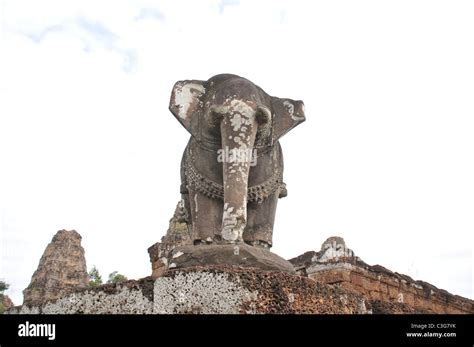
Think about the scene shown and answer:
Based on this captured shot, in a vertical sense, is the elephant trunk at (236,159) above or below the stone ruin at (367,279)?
above

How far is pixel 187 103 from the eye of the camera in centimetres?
483

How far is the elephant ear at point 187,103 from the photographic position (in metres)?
4.80

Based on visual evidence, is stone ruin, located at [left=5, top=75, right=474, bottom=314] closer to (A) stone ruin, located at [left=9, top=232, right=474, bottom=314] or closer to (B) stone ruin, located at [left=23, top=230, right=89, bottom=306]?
(A) stone ruin, located at [left=9, top=232, right=474, bottom=314]

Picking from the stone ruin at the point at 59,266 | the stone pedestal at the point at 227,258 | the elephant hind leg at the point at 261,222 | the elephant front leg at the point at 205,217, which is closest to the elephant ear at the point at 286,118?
the elephant hind leg at the point at 261,222

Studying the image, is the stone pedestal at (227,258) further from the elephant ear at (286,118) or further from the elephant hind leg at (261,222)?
the elephant ear at (286,118)

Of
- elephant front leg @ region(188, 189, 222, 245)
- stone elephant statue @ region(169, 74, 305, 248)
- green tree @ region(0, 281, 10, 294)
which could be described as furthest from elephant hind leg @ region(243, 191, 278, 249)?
green tree @ region(0, 281, 10, 294)

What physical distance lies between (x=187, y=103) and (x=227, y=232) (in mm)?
1196

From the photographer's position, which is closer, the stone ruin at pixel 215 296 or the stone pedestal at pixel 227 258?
the stone ruin at pixel 215 296

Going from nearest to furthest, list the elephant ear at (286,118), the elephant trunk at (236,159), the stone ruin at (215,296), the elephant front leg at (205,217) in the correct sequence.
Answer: the stone ruin at (215,296) → the elephant trunk at (236,159) → the elephant front leg at (205,217) → the elephant ear at (286,118)

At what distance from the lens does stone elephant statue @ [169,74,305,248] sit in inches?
176

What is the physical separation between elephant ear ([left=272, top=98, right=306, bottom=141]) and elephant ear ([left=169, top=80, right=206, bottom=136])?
24.5 inches
